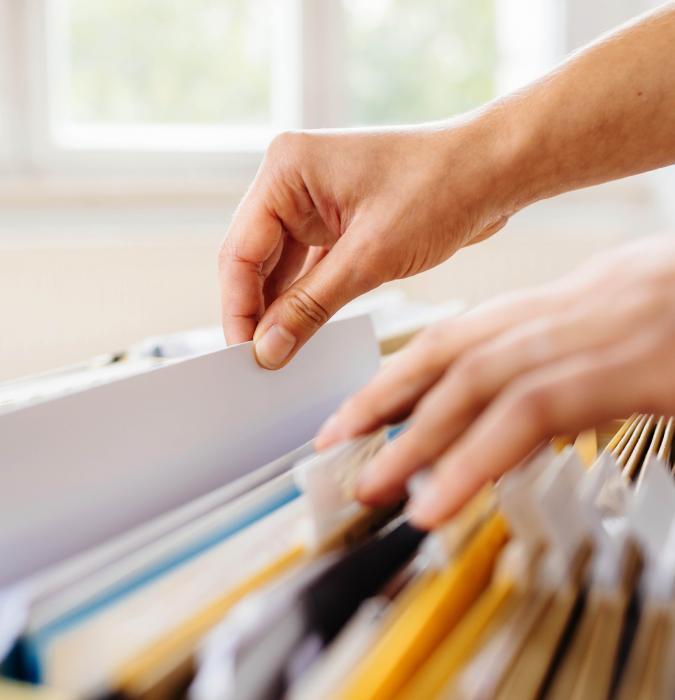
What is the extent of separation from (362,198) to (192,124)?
138 centimetres

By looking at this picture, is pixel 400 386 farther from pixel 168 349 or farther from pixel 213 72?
pixel 213 72

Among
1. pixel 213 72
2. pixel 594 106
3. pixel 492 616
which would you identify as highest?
pixel 213 72

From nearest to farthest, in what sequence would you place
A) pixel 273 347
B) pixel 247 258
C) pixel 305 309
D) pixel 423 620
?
pixel 423 620
pixel 273 347
pixel 305 309
pixel 247 258

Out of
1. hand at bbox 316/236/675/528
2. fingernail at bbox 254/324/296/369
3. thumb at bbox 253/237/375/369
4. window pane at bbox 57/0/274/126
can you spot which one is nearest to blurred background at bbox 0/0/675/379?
window pane at bbox 57/0/274/126

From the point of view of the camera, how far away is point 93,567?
1.05 feet

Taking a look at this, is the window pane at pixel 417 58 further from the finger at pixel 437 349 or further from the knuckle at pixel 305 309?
the finger at pixel 437 349

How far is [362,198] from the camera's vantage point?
756mm

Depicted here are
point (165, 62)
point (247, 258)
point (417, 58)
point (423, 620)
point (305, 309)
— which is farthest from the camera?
point (417, 58)

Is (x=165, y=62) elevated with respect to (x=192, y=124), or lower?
elevated

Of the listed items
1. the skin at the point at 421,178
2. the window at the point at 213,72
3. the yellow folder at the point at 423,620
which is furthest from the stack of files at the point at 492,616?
the window at the point at 213,72

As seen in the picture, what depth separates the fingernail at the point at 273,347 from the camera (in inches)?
20.6

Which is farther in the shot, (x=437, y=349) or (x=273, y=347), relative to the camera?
(x=273, y=347)

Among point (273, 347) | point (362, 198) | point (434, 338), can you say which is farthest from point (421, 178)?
point (434, 338)

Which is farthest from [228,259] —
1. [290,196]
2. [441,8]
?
[441,8]
